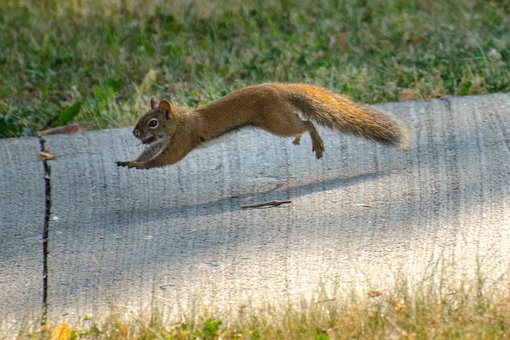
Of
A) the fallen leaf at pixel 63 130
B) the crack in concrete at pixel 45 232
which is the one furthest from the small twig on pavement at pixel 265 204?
the fallen leaf at pixel 63 130

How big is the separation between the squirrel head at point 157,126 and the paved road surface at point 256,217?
0.99ft

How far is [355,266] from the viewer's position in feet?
13.9

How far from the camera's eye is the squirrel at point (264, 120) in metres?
5.29

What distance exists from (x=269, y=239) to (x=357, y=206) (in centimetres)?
57

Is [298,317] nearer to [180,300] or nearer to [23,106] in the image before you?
[180,300]

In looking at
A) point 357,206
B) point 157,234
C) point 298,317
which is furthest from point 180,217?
point 298,317

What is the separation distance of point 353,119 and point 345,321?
1878 millimetres

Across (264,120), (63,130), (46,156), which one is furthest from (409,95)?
(46,156)

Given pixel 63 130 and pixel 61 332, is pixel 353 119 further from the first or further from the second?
pixel 61 332

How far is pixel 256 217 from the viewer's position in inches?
194

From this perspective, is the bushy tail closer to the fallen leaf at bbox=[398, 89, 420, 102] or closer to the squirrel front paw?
the squirrel front paw

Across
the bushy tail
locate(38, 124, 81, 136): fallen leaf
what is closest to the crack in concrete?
locate(38, 124, 81, 136): fallen leaf

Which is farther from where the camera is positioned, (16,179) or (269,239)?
(16,179)

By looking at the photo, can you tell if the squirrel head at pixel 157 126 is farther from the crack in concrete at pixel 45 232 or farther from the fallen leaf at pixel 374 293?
the fallen leaf at pixel 374 293
